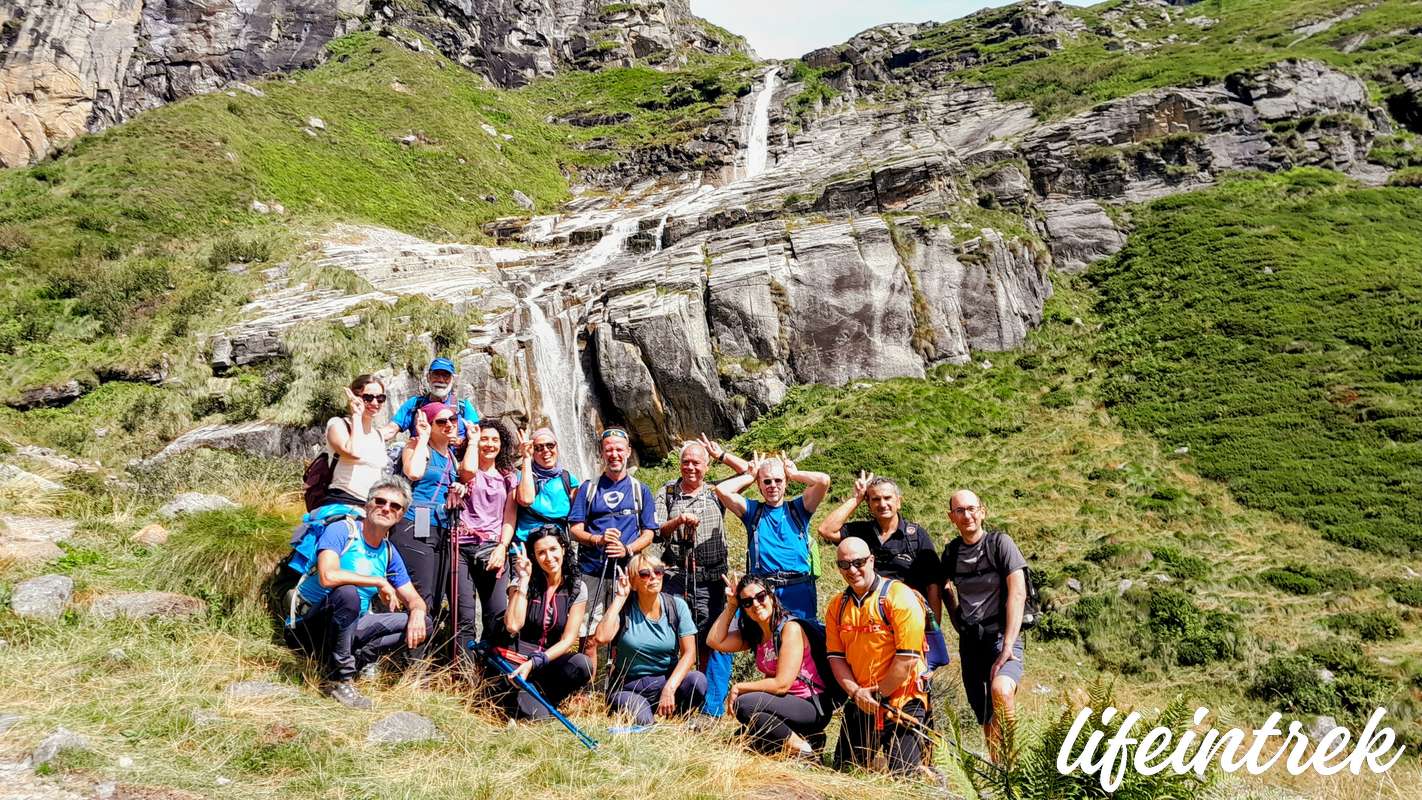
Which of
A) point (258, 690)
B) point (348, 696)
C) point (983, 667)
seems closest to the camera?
point (258, 690)

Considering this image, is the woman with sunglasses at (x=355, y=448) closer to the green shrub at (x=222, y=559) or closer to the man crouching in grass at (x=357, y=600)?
the man crouching in grass at (x=357, y=600)

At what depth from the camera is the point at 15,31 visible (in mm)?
47531

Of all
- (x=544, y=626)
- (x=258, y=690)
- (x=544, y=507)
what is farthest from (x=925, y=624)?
(x=258, y=690)

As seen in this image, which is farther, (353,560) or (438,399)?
(438,399)

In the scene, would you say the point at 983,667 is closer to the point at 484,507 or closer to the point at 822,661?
the point at 822,661

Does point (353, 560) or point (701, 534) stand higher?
point (353, 560)

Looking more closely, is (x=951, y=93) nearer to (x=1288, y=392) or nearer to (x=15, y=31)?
(x=1288, y=392)

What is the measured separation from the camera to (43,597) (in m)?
5.70

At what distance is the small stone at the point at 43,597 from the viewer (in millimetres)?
5504

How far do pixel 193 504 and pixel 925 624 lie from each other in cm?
872

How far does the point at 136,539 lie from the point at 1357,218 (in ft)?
126

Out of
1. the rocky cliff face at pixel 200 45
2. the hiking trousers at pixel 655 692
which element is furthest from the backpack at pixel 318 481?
the rocky cliff face at pixel 200 45

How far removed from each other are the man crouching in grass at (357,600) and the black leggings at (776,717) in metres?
2.53

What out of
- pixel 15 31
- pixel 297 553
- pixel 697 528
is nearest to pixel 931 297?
pixel 697 528
